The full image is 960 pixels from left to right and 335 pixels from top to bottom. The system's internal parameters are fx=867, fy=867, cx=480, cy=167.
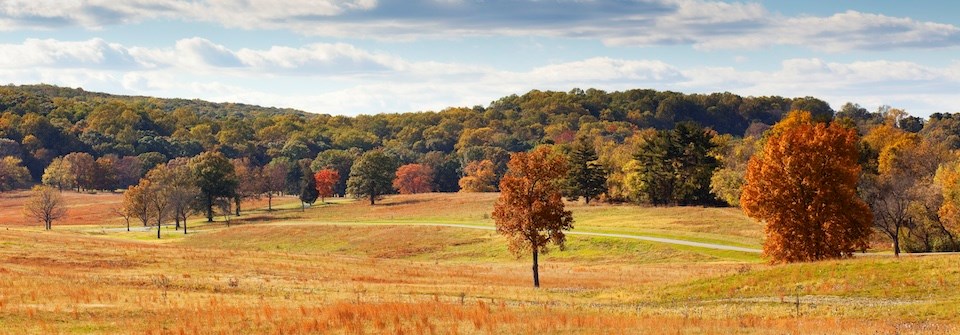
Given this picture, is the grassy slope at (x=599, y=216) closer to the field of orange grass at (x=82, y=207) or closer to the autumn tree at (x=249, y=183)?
the autumn tree at (x=249, y=183)

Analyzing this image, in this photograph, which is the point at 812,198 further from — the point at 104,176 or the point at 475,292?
the point at 104,176

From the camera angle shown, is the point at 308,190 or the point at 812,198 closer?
the point at 812,198

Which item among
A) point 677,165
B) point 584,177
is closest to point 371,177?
point 584,177

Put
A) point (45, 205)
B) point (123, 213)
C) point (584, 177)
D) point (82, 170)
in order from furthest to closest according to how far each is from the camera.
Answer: point (82, 170) → point (584, 177) → point (123, 213) → point (45, 205)

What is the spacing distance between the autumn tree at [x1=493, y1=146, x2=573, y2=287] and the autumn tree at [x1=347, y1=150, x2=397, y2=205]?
322 ft

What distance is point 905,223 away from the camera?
82.8m

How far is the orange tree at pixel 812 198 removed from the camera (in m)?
56.5

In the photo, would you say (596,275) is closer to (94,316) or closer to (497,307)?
(497,307)

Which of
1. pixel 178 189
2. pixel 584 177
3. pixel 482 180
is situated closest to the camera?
pixel 178 189

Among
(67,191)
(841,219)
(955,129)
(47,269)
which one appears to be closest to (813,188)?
(841,219)

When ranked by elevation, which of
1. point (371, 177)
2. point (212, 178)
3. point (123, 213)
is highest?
point (212, 178)

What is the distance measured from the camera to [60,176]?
185 m

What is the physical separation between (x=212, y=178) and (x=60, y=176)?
229 ft

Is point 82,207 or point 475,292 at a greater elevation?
point 82,207
